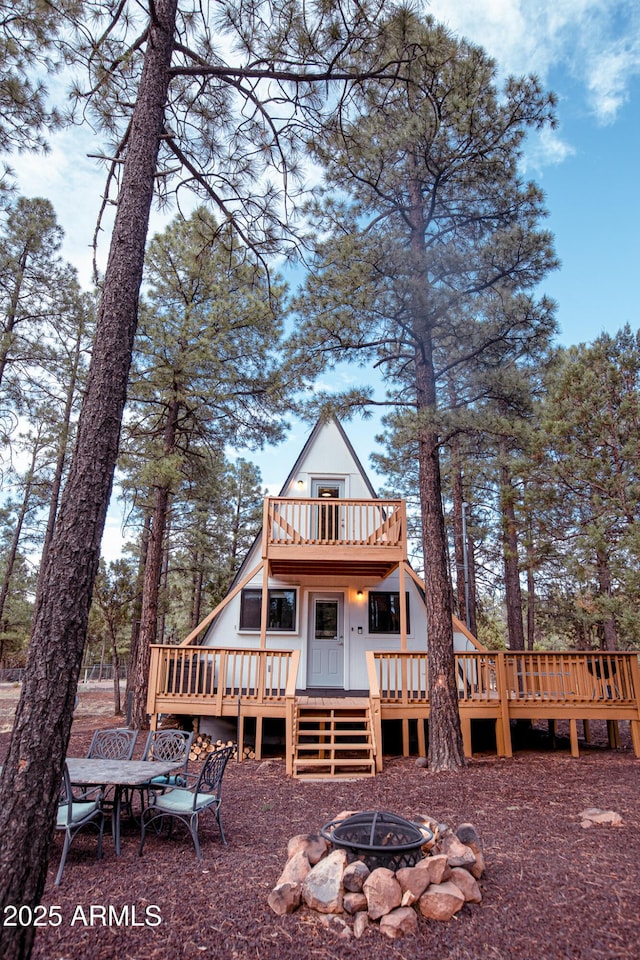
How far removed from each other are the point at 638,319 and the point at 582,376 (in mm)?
1356

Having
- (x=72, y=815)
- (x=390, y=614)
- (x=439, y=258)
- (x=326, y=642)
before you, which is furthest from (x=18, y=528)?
(x=439, y=258)

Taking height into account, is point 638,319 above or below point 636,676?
above

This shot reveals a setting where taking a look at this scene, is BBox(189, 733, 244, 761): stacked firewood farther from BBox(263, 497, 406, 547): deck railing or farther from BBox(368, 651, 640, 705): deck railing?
BBox(263, 497, 406, 547): deck railing

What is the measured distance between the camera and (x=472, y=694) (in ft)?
29.0

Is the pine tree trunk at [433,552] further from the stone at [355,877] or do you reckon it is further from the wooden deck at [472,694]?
the stone at [355,877]

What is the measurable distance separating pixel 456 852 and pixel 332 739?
15.4ft

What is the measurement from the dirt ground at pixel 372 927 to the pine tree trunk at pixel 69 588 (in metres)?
0.92

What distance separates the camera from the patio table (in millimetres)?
4445

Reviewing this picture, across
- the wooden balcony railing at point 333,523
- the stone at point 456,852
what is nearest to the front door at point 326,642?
the wooden balcony railing at point 333,523

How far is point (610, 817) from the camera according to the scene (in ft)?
17.0

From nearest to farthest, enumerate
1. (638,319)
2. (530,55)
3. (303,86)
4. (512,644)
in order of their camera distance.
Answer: (303,86) → (530,55) → (638,319) → (512,644)

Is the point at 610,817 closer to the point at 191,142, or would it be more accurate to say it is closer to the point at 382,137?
the point at 191,142

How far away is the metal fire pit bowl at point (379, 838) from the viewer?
355 cm

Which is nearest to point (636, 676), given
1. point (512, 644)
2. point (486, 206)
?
point (512, 644)
